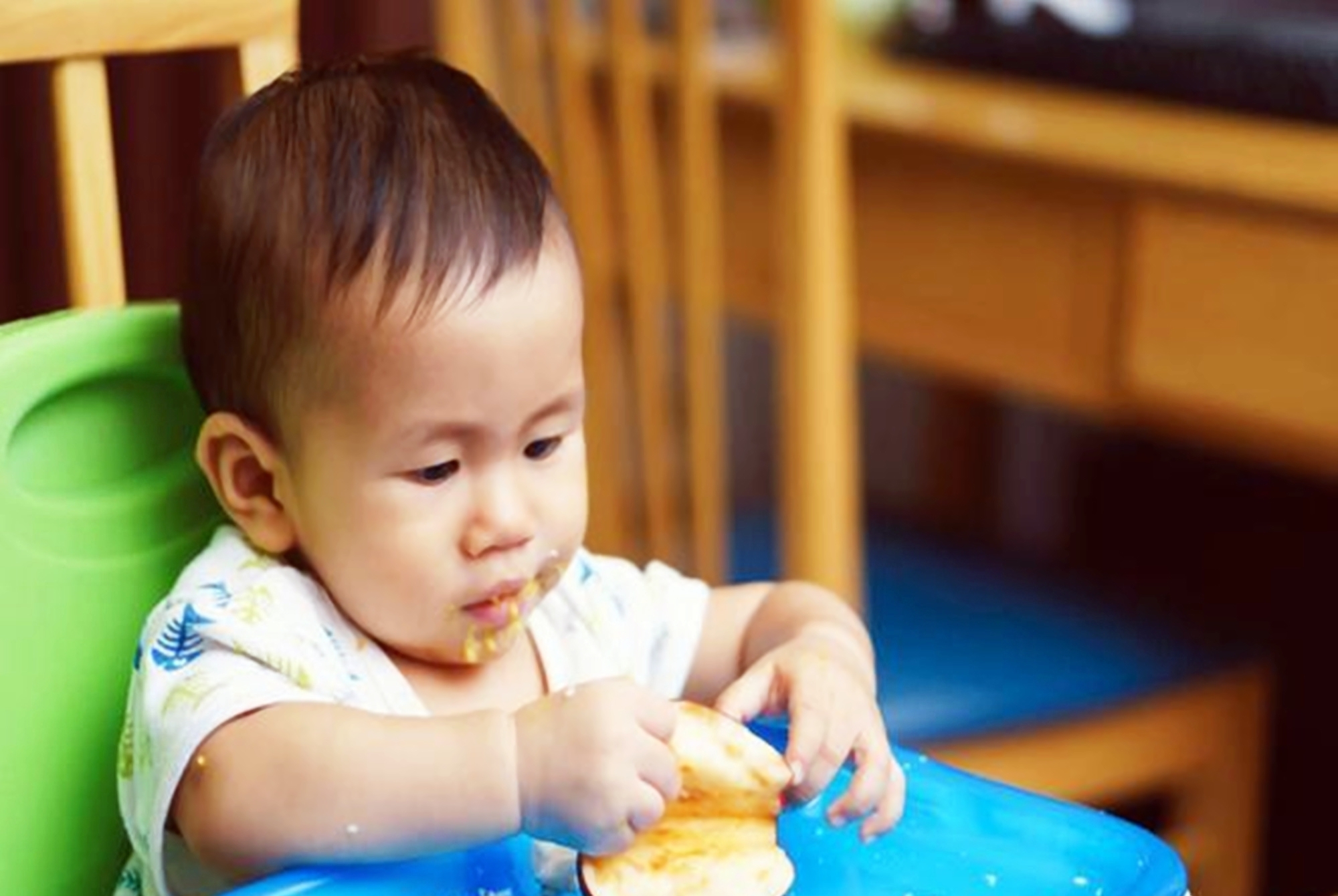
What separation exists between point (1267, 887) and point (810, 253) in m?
0.75

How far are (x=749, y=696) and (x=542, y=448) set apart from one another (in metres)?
0.10

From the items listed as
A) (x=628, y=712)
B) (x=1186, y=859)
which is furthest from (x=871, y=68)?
(x=628, y=712)

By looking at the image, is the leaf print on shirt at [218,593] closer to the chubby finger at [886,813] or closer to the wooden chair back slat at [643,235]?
the chubby finger at [886,813]

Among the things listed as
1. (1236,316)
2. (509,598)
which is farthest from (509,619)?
(1236,316)

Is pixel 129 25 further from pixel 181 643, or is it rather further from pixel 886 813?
pixel 886 813

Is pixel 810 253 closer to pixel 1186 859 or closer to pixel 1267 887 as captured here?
pixel 1186 859

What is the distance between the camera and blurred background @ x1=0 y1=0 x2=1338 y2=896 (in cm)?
124

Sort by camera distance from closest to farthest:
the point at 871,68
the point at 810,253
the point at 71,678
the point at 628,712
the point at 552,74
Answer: the point at 628,712 < the point at 71,678 < the point at 810,253 < the point at 552,74 < the point at 871,68

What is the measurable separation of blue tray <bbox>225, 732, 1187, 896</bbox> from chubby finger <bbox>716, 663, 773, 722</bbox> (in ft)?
0.12

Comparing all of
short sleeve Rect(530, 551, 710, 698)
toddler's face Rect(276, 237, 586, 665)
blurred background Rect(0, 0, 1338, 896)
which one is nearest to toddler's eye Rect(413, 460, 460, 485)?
toddler's face Rect(276, 237, 586, 665)

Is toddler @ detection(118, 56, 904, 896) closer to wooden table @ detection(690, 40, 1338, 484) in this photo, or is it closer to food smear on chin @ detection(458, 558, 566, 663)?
food smear on chin @ detection(458, 558, 566, 663)

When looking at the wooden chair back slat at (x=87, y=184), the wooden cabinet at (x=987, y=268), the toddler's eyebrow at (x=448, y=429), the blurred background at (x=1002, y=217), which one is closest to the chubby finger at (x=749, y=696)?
the toddler's eyebrow at (x=448, y=429)

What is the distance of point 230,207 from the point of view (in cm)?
65

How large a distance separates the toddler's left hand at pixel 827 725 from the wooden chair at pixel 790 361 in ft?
1.93
